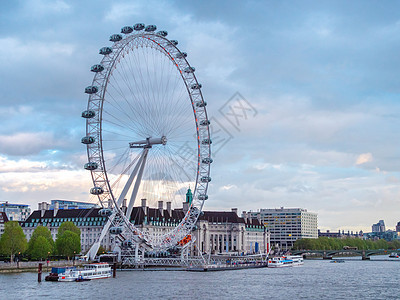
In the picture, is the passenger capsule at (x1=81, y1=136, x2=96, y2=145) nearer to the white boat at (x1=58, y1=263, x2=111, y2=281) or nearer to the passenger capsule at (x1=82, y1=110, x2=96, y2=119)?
the passenger capsule at (x1=82, y1=110, x2=96, y2=119)

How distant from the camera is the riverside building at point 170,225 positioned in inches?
4932

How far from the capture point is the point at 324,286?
61.2m

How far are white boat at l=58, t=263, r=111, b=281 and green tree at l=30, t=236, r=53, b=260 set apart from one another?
16.7 meters

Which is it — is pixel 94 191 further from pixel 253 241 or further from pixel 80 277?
pixel 253 241

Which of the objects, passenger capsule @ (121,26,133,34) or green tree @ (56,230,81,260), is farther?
green tree @ (56,230,81,260)

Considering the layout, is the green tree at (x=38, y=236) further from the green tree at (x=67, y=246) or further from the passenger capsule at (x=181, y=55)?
the passenger capsule at (x=181, y=55)

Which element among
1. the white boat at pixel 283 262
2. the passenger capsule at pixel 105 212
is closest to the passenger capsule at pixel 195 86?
the passenger capsule at pixel 105 212

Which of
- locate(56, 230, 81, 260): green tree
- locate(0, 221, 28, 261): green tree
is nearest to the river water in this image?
locate(0, 221, 28, 261): green tree

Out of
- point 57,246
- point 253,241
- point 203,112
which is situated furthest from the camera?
point 253,241

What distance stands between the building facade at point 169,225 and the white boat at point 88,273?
3222 cm

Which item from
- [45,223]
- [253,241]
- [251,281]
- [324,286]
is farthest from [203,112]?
[253,241]

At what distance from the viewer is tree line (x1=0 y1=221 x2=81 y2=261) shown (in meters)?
83.2

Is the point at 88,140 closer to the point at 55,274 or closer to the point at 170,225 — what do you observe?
the point at 55,274

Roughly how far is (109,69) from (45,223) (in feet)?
245
